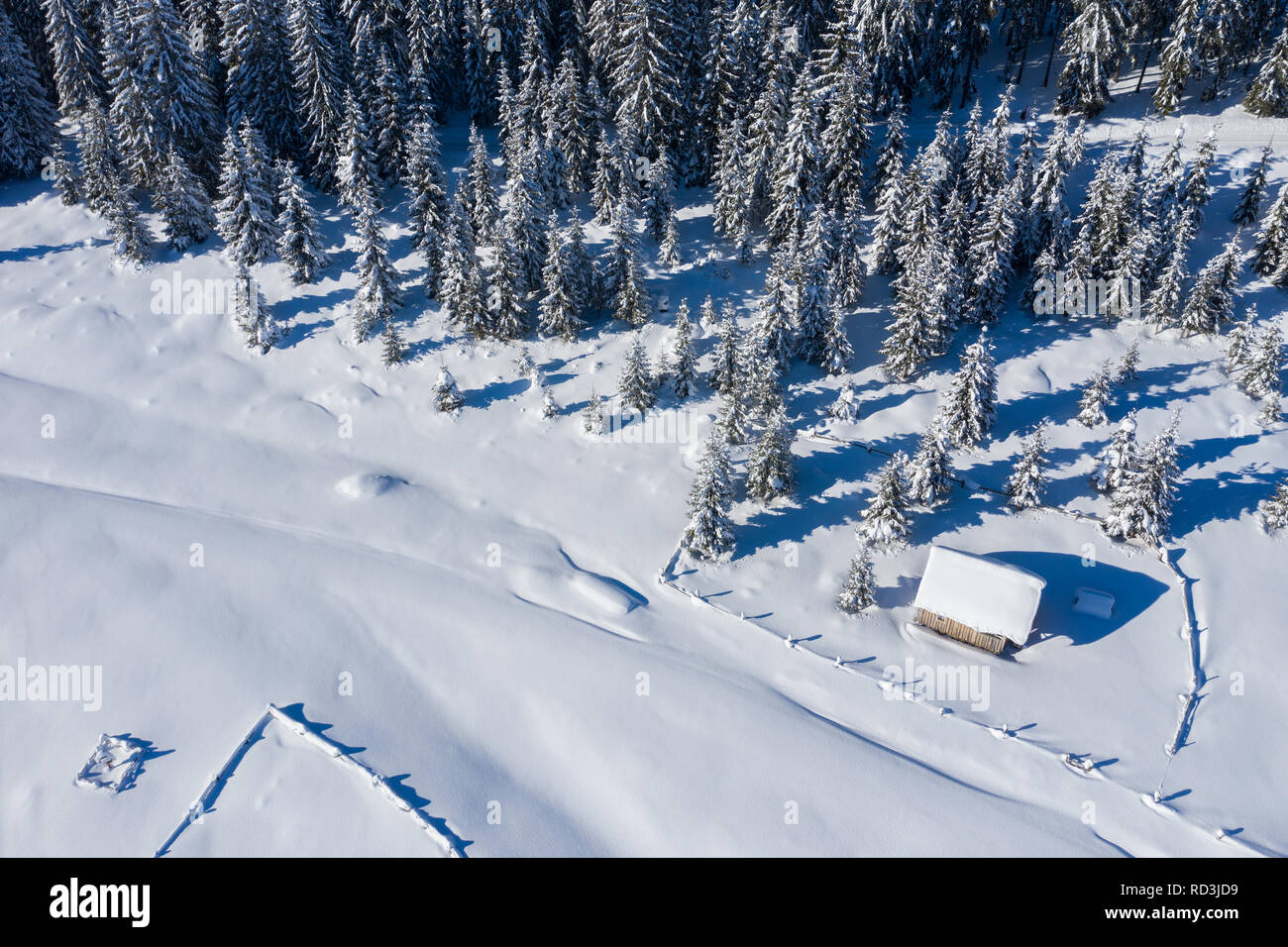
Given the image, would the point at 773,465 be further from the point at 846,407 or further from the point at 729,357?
the point at 729,357

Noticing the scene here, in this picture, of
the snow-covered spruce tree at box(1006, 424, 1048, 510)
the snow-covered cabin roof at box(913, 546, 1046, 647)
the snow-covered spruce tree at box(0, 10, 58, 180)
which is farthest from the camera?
the snow-covered spruce tree at box(0, 10, 58, 180)

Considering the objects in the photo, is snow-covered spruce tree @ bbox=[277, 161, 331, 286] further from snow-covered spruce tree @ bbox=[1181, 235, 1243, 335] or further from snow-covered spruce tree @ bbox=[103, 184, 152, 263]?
snow-covered spruce tree @ bbox=[1181, 235, 1243, 335]

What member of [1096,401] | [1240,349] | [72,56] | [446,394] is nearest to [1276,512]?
[1096,401]

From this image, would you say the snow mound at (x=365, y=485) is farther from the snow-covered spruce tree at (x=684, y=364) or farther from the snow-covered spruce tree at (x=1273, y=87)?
the snow-covered spruce tree at (x=1273, y=87)

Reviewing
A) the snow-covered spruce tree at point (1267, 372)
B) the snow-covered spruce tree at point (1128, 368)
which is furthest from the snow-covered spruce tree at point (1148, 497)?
the snow-covered spruce tree at point (1267, 372)

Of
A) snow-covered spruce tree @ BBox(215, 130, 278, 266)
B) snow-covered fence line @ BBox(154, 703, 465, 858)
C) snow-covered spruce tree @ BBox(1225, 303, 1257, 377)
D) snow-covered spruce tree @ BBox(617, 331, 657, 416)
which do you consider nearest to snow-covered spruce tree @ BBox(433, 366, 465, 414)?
snow-covered spruce tree @ BBox(617, 331, 657, 416)
